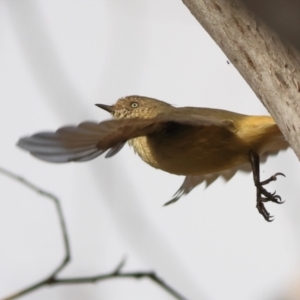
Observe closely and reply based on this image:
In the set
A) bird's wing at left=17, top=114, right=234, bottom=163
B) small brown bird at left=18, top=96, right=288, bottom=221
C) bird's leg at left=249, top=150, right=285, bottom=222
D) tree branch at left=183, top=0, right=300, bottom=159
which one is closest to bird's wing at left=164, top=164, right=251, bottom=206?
small brown bird at left=18, top=96, right=288, bottom=221

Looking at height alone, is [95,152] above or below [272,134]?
above

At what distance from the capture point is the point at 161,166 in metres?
2.63

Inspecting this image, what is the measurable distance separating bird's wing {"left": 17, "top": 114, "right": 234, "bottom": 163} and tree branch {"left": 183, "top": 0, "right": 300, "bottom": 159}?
0.40m

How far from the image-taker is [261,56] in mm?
1924

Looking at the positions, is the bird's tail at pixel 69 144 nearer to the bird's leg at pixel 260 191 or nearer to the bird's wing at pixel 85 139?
the bird's wing at pixel 85 139

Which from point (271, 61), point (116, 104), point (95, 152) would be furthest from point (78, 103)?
point (271, 61)

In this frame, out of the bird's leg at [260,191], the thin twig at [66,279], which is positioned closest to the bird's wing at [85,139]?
the thin twig at [66,279]

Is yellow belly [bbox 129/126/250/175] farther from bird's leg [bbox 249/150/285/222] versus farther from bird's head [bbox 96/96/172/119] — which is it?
bird's head [bbox 96/96/172/119]

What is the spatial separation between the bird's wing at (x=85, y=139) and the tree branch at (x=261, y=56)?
40 cm

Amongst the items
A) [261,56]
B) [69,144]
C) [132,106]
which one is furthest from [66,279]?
[132,106]

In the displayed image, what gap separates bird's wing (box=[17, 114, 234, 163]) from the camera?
2.16 meters

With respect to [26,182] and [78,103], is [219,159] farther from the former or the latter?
[26,182]

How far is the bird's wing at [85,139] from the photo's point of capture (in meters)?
2.16

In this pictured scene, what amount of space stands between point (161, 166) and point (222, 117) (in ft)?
1.02
